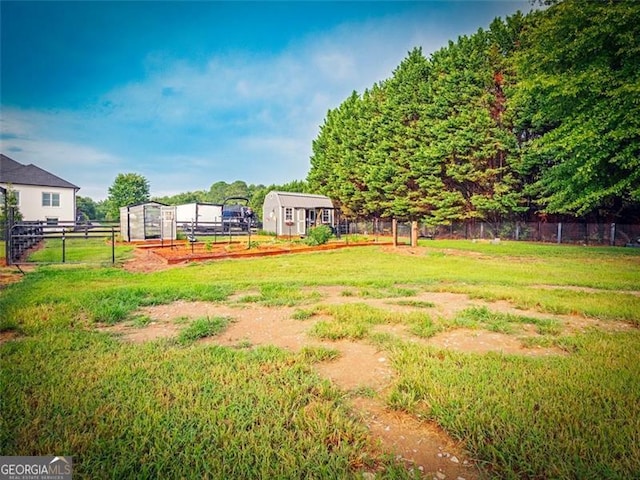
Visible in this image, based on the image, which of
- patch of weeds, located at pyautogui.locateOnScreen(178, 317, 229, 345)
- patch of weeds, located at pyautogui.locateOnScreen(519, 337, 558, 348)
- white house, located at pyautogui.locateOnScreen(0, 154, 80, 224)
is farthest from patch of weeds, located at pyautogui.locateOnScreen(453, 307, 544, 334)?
white house, located at pyautogui.locateOnScreen(0, 154, 80, 224)

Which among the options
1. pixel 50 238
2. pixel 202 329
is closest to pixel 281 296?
pixel 202 329

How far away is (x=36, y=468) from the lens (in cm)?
184

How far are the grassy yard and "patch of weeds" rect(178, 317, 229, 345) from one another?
0.02 metres

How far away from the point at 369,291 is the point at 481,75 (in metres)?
21.8

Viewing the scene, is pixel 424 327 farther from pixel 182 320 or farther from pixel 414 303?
pixel 182 320

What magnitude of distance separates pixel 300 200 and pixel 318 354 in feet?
87.9

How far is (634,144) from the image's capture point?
12.8 meters

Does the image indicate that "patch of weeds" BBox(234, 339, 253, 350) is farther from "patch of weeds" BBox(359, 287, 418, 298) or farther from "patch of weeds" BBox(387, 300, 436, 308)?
"patch of weeds" BBox(359, 287, 418, 298)

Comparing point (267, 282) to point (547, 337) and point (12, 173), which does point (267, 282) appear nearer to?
point (547, 337)

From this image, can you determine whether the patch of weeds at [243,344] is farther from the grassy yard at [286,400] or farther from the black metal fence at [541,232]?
the black metal fence at [541,232]

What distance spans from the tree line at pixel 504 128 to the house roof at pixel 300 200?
6.70 ft

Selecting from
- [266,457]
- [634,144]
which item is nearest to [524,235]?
[634,144]

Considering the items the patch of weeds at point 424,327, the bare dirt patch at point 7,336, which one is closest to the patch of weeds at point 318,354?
the patch of weeds at point 424,327

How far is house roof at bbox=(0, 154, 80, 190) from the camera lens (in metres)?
27.0
